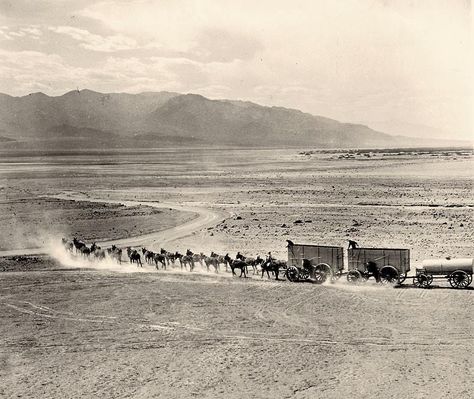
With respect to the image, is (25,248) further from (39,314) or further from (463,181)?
(463,181)

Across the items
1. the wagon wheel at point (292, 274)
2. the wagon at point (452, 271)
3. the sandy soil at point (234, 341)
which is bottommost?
the sandy soil at point (234, 341)

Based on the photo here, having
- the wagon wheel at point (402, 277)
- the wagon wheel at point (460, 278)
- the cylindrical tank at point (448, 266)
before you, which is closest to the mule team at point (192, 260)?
the wagon wheel at point (402, 277)

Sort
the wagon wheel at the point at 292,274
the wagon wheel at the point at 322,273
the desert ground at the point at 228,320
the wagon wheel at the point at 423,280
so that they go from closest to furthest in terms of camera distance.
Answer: the desert ground at the point at 228,320 → the wagon wheel at the point at 423,280 → the wagon wheel at the point at 322,273 → the wagon wheel at the point at 292,274

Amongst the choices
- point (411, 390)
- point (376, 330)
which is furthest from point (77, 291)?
point (411, 390)

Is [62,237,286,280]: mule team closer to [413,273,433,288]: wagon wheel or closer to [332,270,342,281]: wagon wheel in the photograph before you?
[332,270,342,281]: wagon wheel

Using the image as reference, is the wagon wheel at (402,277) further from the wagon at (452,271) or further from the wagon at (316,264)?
Result: the wagon at (316,264)

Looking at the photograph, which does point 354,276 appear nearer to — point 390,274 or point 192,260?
point 390,274

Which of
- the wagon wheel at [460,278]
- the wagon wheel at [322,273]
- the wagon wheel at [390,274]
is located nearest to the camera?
the wagon wheel at [460,278]

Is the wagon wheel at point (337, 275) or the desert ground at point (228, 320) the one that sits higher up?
the wagon wheel at point (337, 275)
